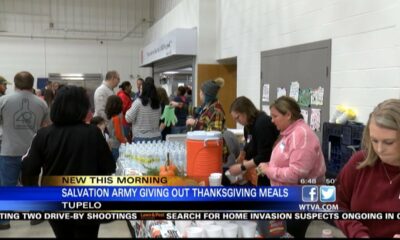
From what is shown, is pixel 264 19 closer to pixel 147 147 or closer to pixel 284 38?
pixel 284 38

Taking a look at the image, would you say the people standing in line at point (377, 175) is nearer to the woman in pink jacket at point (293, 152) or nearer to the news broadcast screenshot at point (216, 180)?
the news broadcast screenshot at point (216, 180)

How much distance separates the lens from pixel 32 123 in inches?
175

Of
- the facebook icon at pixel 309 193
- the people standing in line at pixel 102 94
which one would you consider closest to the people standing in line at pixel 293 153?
the facebook icon at pixel 309 193

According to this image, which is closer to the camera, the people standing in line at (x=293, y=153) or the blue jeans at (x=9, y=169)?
the people standing in line at (x=293, y=153)

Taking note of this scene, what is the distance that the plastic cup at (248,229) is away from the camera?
1.97 m

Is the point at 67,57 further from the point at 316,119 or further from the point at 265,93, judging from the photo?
the point at 316,119

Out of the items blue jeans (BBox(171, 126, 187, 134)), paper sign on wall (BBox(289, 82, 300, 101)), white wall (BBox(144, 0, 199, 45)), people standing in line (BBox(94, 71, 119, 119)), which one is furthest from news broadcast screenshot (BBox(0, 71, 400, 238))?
white wall (BBox(144, 0, 199, 45))

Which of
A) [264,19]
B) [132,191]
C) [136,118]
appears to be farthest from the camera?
[264,19]

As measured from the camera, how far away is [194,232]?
187 cm

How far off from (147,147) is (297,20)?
2.63m

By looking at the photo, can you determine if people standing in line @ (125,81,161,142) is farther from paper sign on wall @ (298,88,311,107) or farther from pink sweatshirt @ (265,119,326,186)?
pink sweatshirt @ (265,119,326,186)

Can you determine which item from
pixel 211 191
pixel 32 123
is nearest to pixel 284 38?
pixel 32 123

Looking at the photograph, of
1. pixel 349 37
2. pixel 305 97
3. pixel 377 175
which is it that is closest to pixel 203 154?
pixel 377 175

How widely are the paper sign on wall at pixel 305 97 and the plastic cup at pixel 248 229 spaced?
9.74 ft
